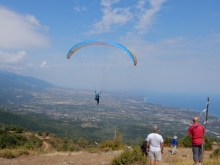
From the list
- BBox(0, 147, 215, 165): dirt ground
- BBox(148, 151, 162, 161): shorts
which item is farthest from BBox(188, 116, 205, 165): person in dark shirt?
BBox(0, 147, 215, 165): dirt ground

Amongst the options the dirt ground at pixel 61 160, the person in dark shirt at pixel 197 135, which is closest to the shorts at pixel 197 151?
the person in dark shirt at pixel 197 135

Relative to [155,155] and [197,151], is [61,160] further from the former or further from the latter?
[197,151]

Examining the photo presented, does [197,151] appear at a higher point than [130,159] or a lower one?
higher

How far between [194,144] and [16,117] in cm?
6686

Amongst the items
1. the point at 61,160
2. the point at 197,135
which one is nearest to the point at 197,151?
the point at 197,135

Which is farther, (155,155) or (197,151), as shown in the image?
(197,151)

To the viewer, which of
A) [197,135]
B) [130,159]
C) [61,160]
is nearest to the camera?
[197,135]

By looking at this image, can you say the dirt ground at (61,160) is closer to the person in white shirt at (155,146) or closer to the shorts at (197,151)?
the shorts at (197,151)


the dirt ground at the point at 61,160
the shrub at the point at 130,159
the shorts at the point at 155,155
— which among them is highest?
the shorts at the point at 155,155

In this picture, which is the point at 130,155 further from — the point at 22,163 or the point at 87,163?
the point at 22,163

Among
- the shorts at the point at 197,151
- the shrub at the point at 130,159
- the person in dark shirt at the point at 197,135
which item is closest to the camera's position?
the person in dark shirt at the point at 197,135

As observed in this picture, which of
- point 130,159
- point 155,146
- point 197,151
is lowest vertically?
point 130,159

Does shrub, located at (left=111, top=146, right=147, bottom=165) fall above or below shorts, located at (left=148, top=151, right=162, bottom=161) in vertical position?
below

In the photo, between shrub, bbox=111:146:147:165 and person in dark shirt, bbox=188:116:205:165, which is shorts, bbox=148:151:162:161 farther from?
shrub, bbox=111:146:147:165
